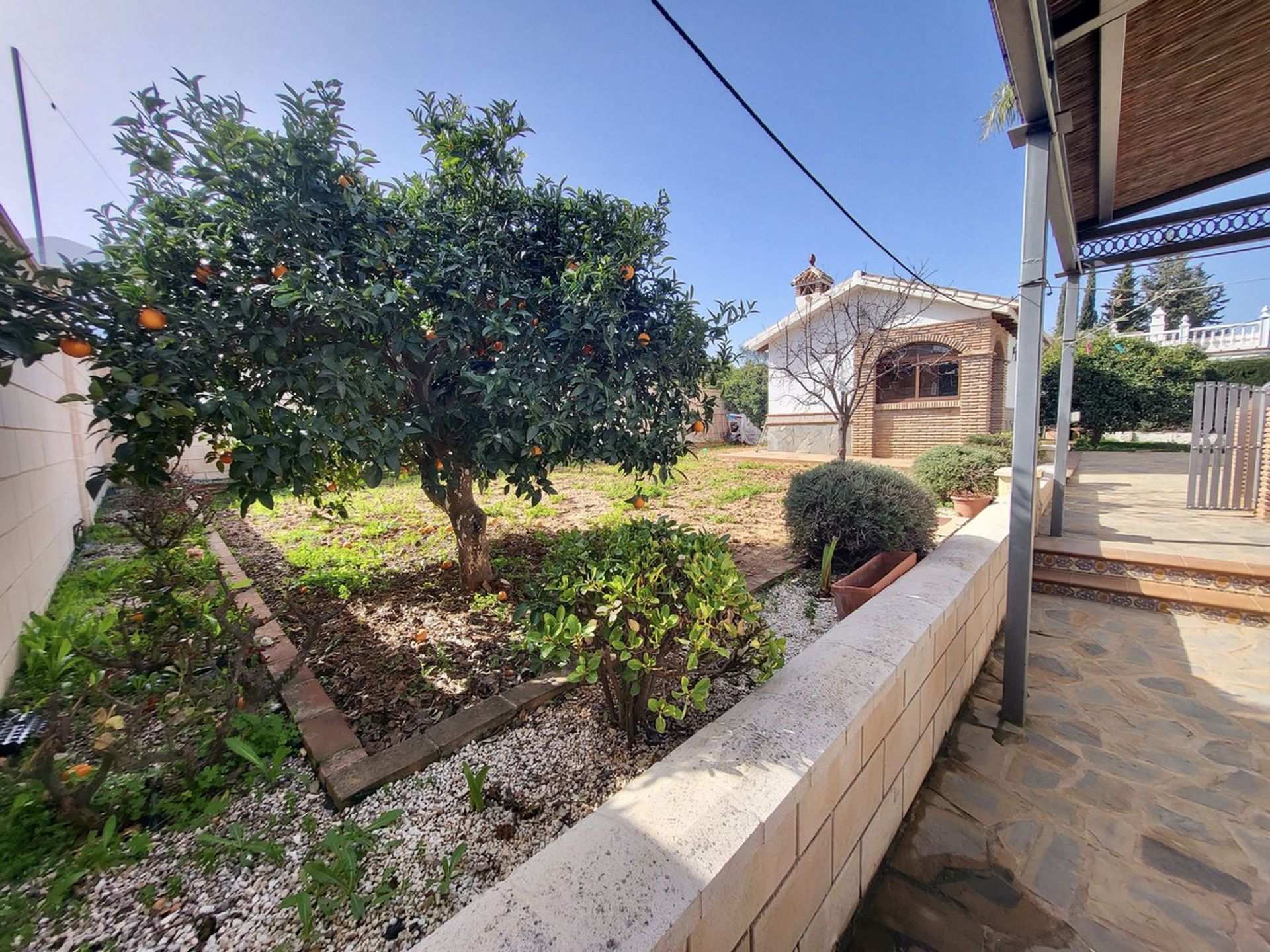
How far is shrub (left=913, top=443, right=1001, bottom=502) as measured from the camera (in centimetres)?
651

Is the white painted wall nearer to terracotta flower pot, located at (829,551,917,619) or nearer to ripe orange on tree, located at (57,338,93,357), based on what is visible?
terracotta flower pot, located at (829,551,917,619)

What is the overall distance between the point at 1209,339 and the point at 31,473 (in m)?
31.5

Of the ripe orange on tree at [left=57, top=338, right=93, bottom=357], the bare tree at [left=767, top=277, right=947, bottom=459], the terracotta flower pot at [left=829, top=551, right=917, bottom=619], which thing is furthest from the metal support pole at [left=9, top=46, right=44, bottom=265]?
the terracotta flower pot at [left=829, top=551, right=917, bottom=619]

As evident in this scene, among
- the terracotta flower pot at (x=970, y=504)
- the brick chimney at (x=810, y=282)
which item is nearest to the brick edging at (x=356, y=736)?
the terracotta flower pot at (x=970, y=504)

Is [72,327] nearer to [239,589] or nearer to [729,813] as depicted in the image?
[239,589]

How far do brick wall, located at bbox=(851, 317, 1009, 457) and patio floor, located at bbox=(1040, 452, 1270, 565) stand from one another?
104 inches

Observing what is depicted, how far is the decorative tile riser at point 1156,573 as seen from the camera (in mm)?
3764

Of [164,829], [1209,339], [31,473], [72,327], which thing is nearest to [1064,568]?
[164,829]

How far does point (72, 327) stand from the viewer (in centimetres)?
156

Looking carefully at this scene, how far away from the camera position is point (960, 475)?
659 cm

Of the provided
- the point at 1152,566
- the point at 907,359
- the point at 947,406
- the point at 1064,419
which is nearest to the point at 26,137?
the point at 1064,419

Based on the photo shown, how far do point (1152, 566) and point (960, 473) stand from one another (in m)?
2.59

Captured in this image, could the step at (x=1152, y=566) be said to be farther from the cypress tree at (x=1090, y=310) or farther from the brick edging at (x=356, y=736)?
the cypress tree at (x=1090, y=310)

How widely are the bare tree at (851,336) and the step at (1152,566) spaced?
3074 millimetres
